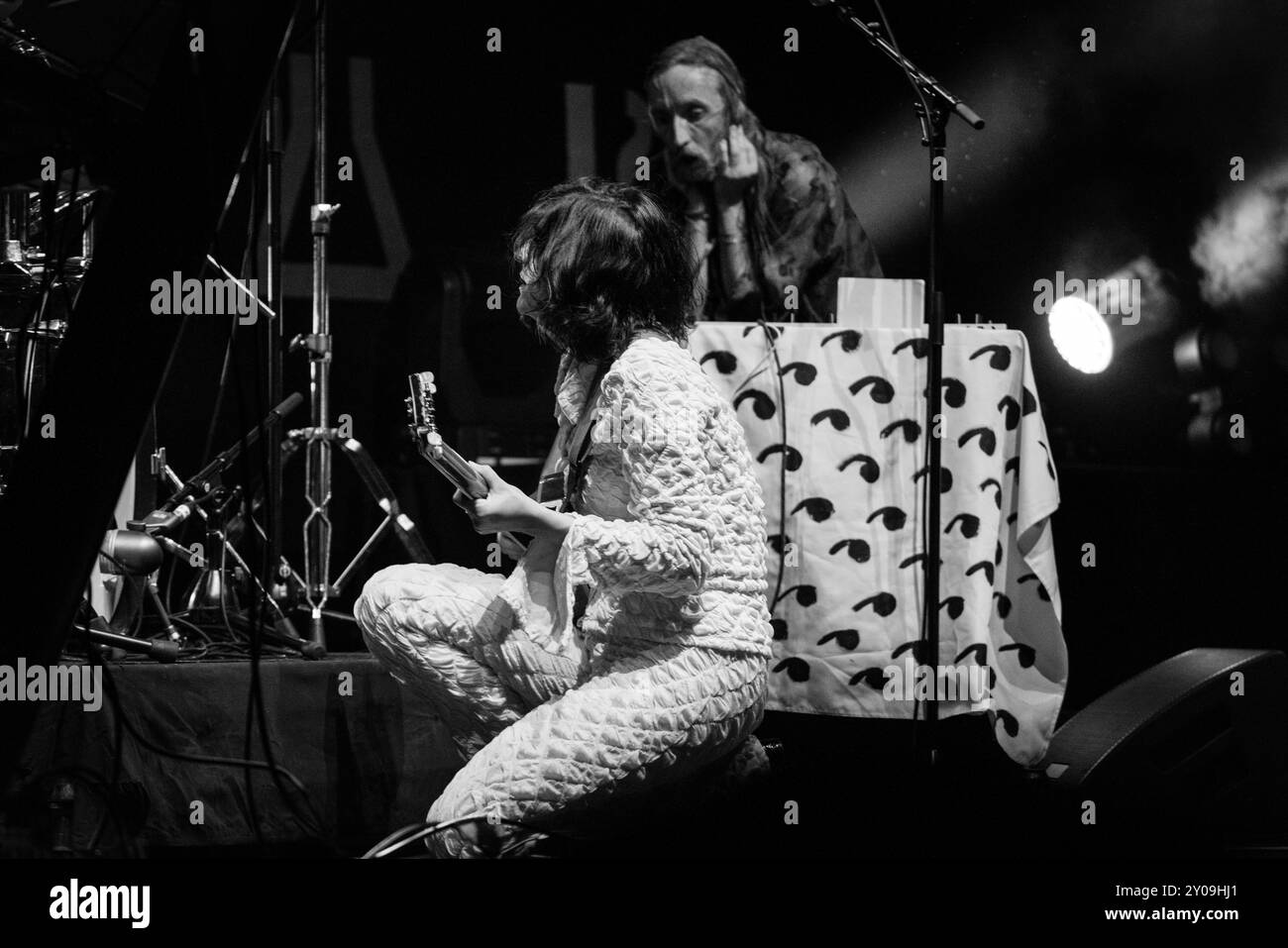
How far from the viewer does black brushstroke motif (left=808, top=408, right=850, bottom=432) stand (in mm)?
2801

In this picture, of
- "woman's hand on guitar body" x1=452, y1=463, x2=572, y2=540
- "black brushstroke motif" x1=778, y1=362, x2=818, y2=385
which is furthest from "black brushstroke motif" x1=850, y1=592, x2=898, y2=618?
"woman's hand on guitar body" x1=452, y1=463, x2=572, y2=540

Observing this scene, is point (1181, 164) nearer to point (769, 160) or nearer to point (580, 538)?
point (769, 160)

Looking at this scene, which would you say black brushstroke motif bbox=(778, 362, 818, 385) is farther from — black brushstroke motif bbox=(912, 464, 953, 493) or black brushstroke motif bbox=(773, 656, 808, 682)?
black brushstroke motif bbox=(773, 656, 808, 682)

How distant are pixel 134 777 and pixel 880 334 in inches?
71.7

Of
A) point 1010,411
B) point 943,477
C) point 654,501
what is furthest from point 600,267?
point 1010,411

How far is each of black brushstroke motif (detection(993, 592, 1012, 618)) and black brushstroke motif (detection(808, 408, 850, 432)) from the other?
1.70ft

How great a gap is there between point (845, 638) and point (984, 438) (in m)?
0.55

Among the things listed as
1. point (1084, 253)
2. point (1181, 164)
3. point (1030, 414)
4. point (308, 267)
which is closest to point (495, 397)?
point (308, 267)

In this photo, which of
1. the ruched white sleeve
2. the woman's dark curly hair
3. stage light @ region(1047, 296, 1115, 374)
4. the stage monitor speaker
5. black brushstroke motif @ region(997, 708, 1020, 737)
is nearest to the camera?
the ruched white sleeve

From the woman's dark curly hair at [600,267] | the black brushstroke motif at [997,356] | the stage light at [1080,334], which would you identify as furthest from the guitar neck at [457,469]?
the stage light at [1080,334]

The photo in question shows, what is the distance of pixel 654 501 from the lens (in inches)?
71.9

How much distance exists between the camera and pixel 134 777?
2.30m

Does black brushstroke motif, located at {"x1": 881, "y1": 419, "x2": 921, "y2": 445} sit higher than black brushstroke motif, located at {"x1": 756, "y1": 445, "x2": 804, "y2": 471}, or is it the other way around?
black brushstroke motif, located at {"x1": 881, "y1": 419, "x2": 921, "y2": 445}
